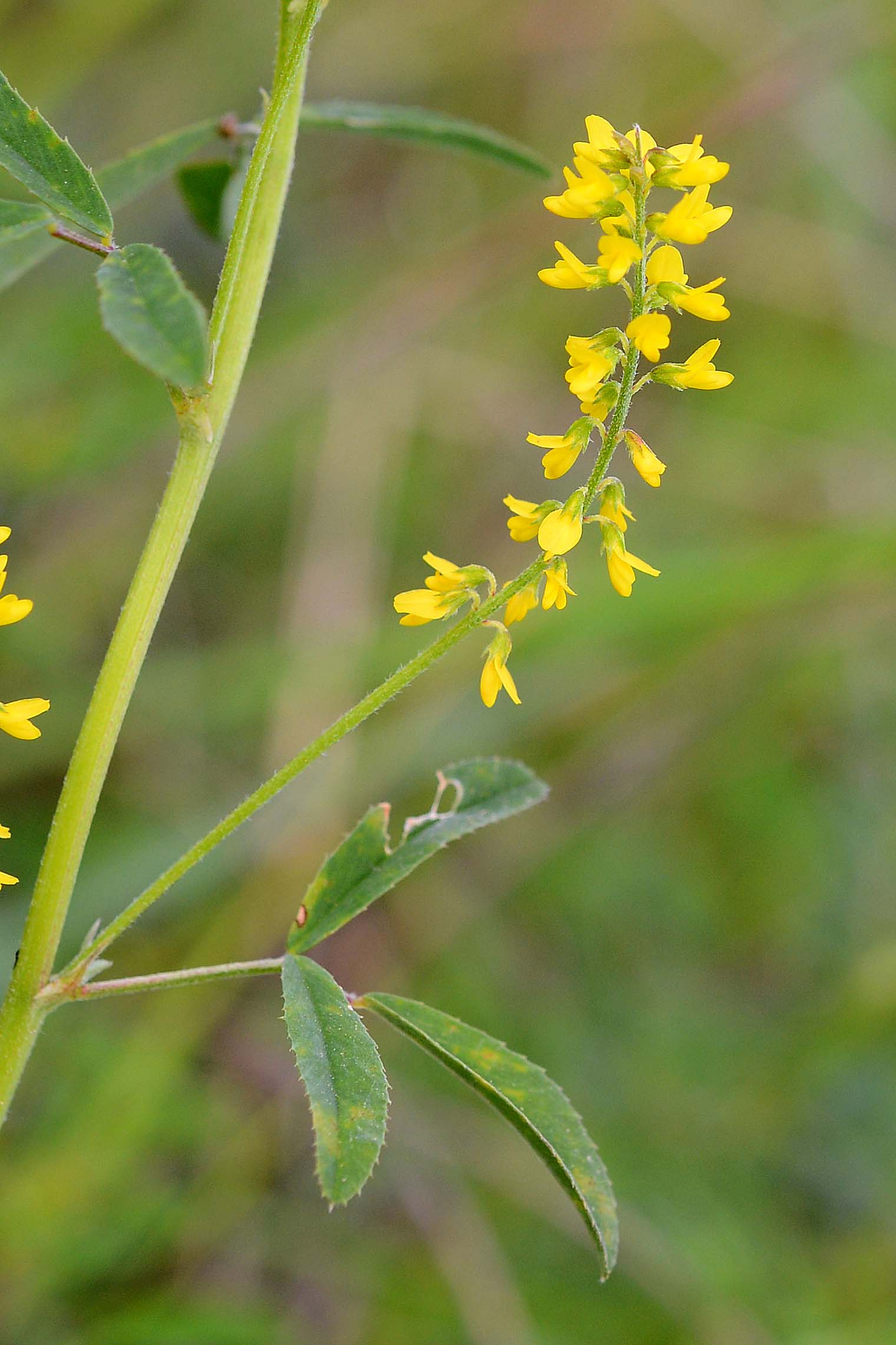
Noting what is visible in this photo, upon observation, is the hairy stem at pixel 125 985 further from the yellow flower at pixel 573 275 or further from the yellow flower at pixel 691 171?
the yellow flower at pixel 691 171

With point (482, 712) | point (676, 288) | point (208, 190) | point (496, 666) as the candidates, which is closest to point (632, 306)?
point (676, 288)

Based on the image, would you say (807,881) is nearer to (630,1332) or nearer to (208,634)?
(630,1332)

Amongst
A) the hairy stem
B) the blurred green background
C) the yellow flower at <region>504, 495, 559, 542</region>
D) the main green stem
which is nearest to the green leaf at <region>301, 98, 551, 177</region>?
the main green stem

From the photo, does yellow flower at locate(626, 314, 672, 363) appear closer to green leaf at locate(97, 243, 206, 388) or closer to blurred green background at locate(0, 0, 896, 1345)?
green leaf at locate(97, 243, 206, 388)

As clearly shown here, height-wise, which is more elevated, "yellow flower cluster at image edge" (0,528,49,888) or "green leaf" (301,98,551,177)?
"green leaf" (301,98,551,177)

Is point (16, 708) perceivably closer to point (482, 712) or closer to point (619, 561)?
point (619, 561)

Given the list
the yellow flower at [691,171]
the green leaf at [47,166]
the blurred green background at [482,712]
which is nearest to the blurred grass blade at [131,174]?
the green leaf at [47,166]
